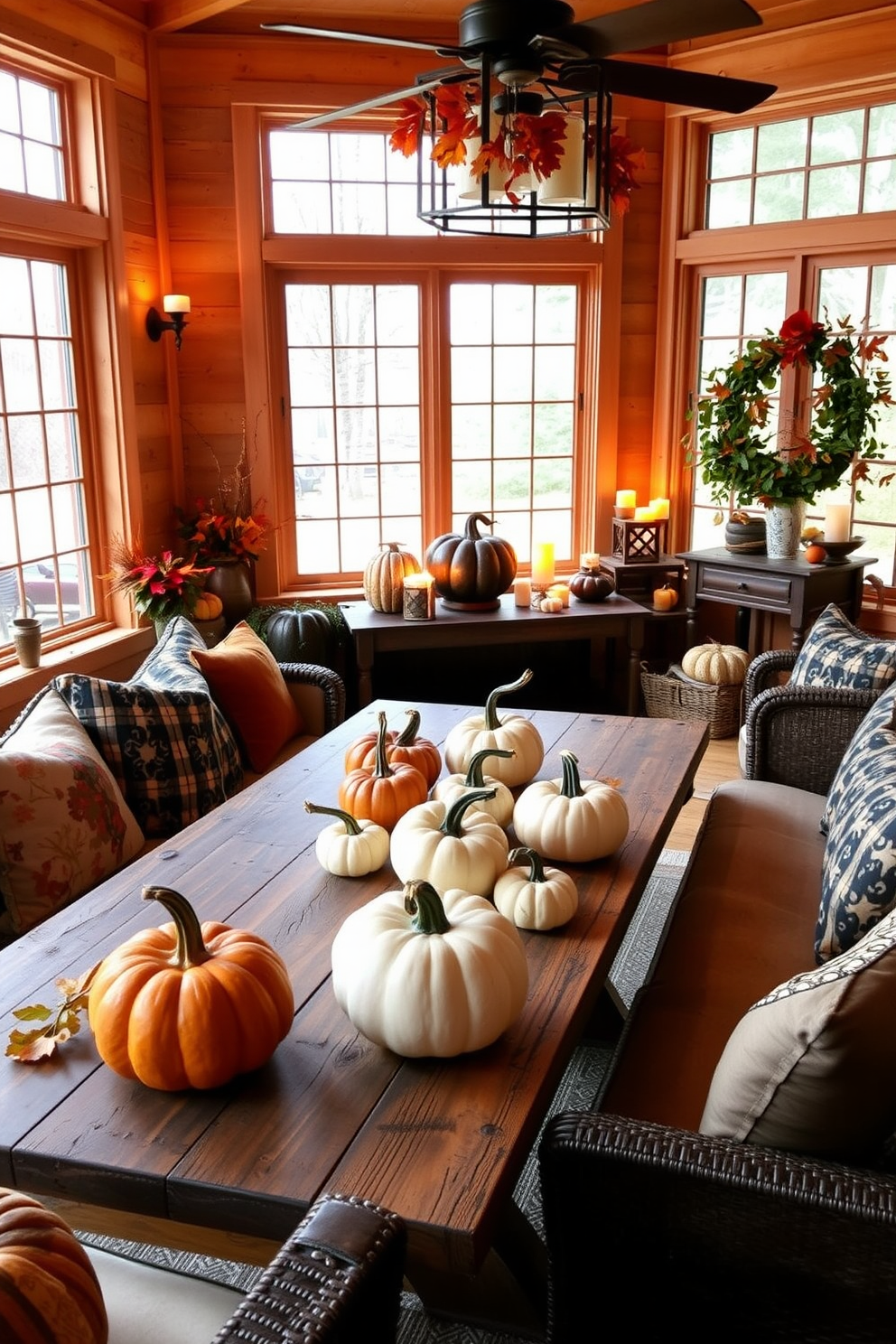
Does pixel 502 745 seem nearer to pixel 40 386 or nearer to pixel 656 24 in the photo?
pixel 656 24

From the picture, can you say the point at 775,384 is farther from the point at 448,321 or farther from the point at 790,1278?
the point at 790,1278

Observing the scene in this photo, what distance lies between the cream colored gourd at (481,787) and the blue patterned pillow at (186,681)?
88 centimetres

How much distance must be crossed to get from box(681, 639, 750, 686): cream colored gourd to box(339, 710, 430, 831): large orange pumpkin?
2.83 metres

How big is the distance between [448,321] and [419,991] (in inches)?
167

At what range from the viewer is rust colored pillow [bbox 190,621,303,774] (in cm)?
313

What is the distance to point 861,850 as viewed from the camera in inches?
71.4

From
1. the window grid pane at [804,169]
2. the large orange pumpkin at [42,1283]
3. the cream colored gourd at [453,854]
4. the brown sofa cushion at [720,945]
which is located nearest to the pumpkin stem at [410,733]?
the cream colored gourd at [453,854]

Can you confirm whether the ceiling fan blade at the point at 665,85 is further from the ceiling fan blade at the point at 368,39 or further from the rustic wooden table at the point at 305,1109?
the rustic wooden table at the point at 305,1109

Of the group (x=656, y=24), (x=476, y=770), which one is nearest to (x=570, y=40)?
(x=656, y=24)

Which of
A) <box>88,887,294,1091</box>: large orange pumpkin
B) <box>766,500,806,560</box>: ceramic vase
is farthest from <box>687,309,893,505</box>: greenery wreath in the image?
<box>88,887,294,1091</box>: large orange pumpkin

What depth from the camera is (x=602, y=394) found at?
17.3ft

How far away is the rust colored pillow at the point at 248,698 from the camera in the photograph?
313 centimetres

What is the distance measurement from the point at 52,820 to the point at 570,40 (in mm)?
1763

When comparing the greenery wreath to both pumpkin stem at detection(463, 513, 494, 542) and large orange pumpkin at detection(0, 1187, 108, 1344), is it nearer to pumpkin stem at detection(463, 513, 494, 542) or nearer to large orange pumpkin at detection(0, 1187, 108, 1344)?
pumpkin stem at detection(463, 513, 494, 542)
